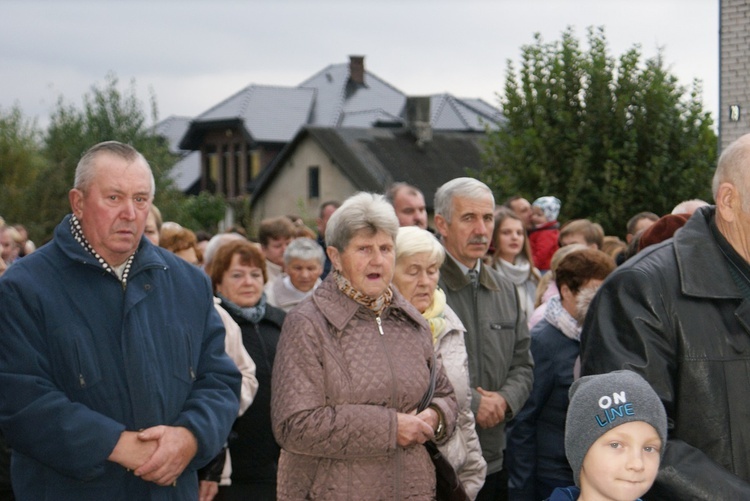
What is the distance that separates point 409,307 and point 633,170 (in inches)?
724

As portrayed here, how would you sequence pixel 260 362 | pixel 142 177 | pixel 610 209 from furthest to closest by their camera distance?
pixel 610 209
pixel 260 362
pixel 142 177

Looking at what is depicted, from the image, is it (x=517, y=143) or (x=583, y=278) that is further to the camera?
(x=517, y=143)

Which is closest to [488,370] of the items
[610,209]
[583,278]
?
[583,278]

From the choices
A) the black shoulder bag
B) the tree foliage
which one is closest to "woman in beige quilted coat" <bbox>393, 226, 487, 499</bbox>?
the black shoulder bag

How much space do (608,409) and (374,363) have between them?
1.62 m

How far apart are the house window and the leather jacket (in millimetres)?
40541

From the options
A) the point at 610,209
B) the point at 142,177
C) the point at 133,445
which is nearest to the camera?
the point at 133,445

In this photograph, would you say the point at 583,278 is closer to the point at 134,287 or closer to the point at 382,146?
the point at 134,287

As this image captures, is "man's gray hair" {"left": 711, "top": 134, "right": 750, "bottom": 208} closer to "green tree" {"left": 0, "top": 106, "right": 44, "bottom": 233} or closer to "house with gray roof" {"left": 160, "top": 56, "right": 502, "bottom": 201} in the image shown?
"green tree" {"left": 0, "top": 106, "right": 44, "bottom": 233}

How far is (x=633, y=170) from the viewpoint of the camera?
22.7m

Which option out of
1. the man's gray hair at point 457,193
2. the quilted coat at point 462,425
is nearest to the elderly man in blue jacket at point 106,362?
the quilted coat at point 462,425

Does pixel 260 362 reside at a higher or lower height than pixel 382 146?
lower

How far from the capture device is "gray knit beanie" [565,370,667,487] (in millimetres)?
A: 3305

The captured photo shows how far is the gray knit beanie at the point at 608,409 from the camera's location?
3.30 m
